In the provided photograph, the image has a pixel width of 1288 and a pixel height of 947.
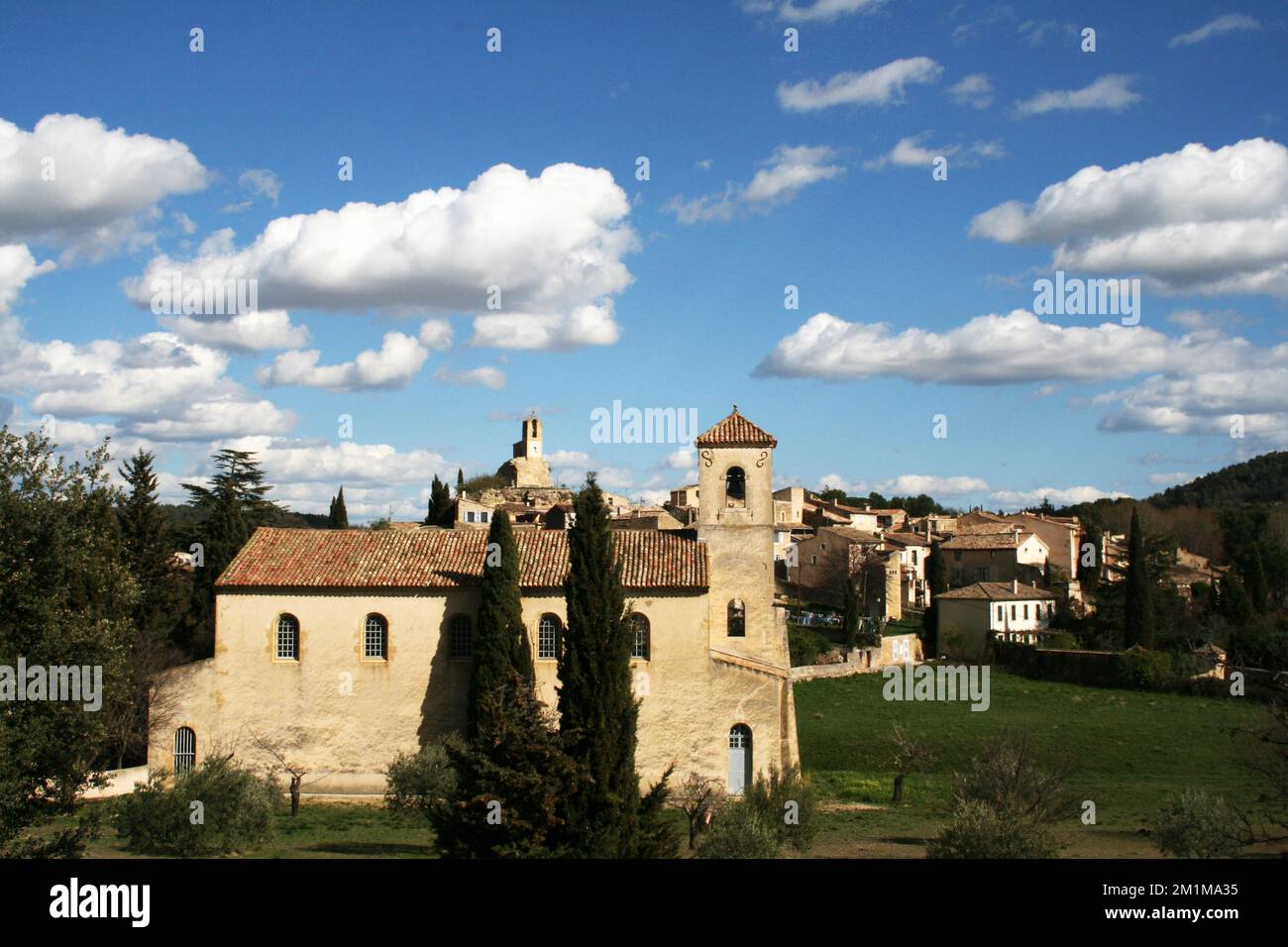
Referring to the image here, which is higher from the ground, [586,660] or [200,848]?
[586,660]

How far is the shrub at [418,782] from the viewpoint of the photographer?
27.6m

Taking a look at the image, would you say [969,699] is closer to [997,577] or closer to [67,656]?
[997,577]

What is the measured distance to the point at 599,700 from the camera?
23.9 m

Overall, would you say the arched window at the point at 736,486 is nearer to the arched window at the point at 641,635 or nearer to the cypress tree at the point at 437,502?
the arched window at the point at 641,635

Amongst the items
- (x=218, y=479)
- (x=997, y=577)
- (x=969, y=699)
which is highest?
(x=218, y=479)

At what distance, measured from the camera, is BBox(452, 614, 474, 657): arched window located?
108 ft

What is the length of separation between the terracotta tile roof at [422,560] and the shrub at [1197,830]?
15.1 meters

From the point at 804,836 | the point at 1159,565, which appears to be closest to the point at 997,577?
the point at 1159,565

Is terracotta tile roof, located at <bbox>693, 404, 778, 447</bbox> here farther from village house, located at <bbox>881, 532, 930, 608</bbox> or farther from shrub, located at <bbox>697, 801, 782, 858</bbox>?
village house, located at <bbox>881, 532, 930, 608</bbox>

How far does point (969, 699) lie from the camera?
173 ft

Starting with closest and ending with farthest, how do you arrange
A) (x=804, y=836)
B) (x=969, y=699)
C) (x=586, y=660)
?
1. (x=804, y=836)
2. (x=586, y=660)
3. (x=969, y=699)

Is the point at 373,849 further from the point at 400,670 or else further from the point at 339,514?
the point at 339,514

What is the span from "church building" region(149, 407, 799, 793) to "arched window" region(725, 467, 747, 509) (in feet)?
7.43
